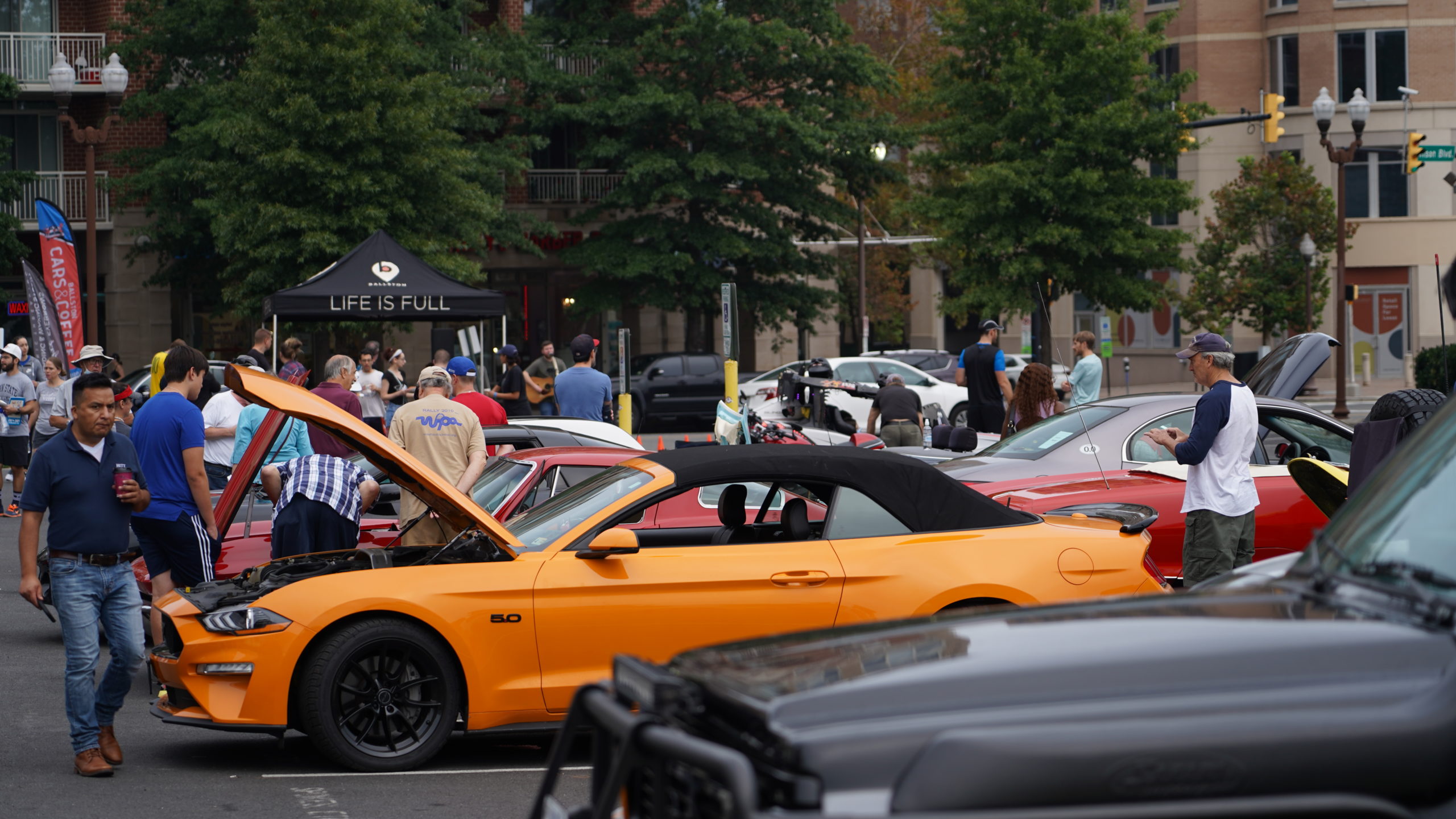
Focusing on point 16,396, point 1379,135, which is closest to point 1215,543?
point 16,396

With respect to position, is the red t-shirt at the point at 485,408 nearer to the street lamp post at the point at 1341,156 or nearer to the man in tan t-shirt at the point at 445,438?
the man in tan t-shirt at the point at 445,438

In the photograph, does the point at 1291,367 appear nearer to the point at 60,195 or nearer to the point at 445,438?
the point at 445,438

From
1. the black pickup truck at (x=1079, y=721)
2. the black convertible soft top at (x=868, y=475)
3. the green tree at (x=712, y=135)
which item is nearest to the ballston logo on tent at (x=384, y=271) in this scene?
the black convertible soft top at (x=868, y=475)

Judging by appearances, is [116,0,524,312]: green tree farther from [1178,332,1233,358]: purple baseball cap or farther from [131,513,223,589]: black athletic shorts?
[1178,332,1233,358]: purple baseball cap

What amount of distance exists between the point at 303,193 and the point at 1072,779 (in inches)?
1166

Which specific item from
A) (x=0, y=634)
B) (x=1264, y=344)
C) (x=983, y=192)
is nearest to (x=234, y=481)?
(x=0, y=634)

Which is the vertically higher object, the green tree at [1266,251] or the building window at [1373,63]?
the building window at [1373,63]

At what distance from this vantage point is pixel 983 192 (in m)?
34.7

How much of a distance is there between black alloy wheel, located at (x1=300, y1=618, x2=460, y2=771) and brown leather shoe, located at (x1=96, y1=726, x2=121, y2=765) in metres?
1.01

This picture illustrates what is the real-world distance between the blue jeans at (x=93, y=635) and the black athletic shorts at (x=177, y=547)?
38.0 inches

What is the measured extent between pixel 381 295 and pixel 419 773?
12.9m

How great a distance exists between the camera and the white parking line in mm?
6801

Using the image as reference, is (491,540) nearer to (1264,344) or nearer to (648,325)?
(648,325)

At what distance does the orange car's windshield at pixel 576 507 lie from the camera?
701cm
